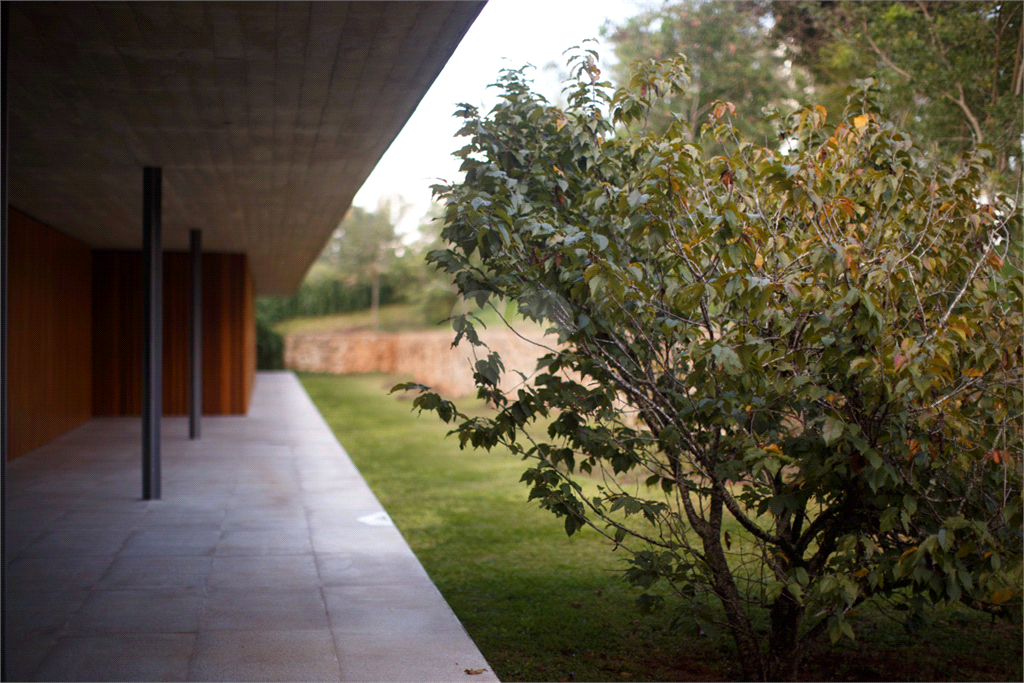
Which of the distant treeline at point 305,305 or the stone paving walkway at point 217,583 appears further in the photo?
the distant treeline at point 305,305

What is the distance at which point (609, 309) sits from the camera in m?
2.87

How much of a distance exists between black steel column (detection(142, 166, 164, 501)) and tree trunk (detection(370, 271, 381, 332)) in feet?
99.1

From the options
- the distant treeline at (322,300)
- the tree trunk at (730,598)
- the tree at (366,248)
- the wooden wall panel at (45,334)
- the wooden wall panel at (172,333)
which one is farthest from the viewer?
the tree at (366,248)

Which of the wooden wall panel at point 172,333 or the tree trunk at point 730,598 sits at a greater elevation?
the wooden wall panel at point 172,333

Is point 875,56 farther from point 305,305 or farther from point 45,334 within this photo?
point 305,305

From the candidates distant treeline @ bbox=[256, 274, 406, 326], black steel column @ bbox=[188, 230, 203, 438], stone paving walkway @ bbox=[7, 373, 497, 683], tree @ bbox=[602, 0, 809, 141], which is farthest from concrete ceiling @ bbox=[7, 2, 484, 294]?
distant treeline @ bbox=[256, 274, 406, 326]

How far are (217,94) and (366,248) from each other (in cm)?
3464

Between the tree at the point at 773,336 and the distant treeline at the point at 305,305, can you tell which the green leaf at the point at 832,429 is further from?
the distant treeline at the point at 305,305

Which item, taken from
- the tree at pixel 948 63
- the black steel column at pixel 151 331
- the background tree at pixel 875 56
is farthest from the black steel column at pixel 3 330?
the tree at pixel 948 63

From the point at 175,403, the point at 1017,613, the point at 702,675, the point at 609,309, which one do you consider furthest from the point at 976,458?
the point at 175,403

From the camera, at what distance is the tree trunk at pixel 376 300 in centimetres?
3703

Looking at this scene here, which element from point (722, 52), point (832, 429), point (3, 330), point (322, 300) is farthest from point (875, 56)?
point (322, 300)

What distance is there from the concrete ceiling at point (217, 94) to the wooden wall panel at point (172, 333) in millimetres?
4929

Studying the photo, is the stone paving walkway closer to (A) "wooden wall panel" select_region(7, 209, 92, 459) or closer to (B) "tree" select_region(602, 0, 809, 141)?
(A) "wooden wall panel" select_region(7, 209, 92, 459)
